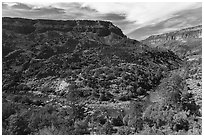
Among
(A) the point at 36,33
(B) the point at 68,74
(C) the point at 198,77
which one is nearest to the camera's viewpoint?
(B) the point at 68,74

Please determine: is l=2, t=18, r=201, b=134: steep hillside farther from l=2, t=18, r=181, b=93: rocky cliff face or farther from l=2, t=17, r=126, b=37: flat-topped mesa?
l=2, t=17, r=126, b=37: flat-topped mesa

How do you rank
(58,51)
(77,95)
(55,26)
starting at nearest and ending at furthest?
(77,95)
(58,51)
(55,26)

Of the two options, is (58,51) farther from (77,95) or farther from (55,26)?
(55,26)

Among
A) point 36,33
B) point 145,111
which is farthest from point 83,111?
point 36,33

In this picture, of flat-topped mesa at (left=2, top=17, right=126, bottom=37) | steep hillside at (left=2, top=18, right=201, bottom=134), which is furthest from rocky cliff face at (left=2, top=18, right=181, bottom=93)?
steep hillside at (left=2, top=18, right=201, bottom=134)

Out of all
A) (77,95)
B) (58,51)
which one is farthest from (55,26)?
(77,95)

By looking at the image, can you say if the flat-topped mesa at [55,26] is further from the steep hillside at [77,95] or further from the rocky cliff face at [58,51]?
the steep hillside at [77,95]

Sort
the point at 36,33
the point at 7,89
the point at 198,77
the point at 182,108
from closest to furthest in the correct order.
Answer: the point at 182,108
the point at 7,89
the point at 198,77
the point at 36,33

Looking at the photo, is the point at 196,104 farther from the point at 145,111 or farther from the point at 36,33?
the point at 36,33
